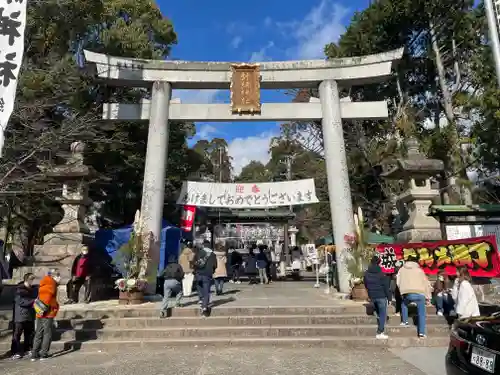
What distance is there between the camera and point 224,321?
7867 mm

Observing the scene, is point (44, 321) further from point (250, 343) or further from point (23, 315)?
point (250, 343)

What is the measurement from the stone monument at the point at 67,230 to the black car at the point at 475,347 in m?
9.48

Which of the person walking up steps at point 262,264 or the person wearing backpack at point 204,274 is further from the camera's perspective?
the person walking up steps at point 262,264

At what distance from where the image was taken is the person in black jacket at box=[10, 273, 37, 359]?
6457 mm

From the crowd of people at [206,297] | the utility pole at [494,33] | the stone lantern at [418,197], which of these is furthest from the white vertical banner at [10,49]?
the stone lantern at [418,197]

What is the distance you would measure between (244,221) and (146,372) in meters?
14.1

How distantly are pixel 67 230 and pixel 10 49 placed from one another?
5.48 metres

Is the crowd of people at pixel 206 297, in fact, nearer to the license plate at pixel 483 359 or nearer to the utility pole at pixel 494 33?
the license plate at pixel 483 359

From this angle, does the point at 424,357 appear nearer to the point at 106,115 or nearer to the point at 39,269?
the point at 39,269

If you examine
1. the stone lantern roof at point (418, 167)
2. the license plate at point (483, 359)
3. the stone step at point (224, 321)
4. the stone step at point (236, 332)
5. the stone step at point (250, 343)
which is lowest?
the stone step at point (250, 343)

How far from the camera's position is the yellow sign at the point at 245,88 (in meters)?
11.7

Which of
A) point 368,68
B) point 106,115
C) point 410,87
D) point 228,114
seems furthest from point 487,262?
point 410,87

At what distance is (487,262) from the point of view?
9.34 m

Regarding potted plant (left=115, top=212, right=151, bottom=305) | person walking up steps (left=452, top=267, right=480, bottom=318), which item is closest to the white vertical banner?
potted plant (left=115, top=212, right=151, bottom=305)
